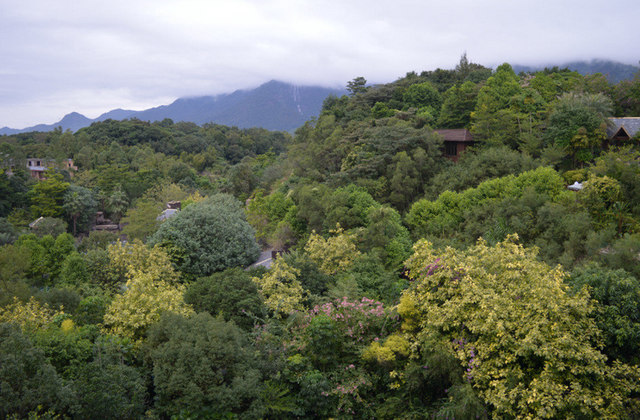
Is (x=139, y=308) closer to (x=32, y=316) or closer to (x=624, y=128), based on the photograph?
(x=32, y=316)

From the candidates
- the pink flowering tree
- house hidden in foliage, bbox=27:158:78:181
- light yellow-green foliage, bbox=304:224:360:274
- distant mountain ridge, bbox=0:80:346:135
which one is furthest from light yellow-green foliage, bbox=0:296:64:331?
distant mountain ridge, bbox=0:80:346:135

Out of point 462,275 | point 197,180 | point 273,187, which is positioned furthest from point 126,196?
point 462,275

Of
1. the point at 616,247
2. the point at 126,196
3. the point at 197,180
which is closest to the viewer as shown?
the point at 616,247

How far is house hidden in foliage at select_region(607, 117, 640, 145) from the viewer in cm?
1792

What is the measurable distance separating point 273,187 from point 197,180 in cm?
2319

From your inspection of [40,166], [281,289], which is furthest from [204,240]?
[40,166]

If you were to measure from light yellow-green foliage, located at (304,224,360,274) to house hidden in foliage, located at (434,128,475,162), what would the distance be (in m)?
10.8

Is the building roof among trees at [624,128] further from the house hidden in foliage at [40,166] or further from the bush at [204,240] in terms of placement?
the house hidden in foliage at [40,166]

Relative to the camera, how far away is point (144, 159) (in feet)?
194

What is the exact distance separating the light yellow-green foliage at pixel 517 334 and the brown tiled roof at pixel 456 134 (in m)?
15.9

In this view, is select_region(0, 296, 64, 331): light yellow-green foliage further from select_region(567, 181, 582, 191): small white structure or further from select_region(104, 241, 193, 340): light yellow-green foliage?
select_region(567, 181, 582, 191): small white structure

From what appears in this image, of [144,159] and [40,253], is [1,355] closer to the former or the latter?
[40,253]

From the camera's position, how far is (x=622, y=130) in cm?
1811

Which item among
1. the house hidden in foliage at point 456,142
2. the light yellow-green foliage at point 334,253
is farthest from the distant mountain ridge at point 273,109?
the light yellow-green foliage at point 334,253
